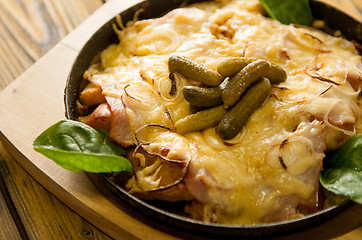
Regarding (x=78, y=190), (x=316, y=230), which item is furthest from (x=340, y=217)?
(x=78, y=190)

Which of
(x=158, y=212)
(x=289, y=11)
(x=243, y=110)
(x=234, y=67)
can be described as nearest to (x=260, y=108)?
(x=243, y=110)

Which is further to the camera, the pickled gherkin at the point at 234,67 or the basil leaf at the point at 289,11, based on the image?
the basil leaf at the point at 289,11

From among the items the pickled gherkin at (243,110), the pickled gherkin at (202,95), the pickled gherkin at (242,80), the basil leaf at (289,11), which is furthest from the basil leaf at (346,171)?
the basil leaf at (289,11)

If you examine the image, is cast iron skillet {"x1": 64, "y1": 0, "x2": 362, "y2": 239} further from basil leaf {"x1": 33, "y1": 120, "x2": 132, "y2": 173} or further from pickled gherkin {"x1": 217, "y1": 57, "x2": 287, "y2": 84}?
pickled gherkin {"x1": 217, "y1": 57, "x2": 287, "y2": 84}

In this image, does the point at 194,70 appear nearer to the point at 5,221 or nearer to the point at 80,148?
the point at 80,148

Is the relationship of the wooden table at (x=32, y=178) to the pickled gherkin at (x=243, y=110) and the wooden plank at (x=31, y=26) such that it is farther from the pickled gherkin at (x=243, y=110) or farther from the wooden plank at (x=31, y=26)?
the pickled gherkin at (x=243, y=110)
